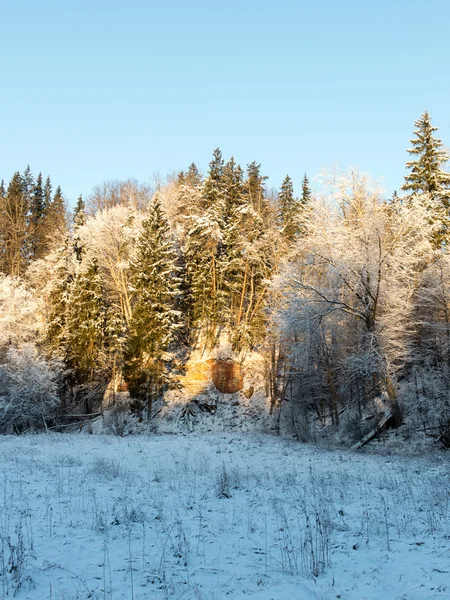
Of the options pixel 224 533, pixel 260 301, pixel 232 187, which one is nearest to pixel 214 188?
pixel 232 187

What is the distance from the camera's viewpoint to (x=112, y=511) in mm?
8602

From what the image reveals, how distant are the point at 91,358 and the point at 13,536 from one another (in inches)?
1162

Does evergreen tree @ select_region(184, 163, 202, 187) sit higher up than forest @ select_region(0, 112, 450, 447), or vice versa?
evergreen tree @ select_region(184, 163, 202, 187)

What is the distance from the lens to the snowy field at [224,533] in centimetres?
534

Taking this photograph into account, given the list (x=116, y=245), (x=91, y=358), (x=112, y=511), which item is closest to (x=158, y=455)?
(x=112, y=511)

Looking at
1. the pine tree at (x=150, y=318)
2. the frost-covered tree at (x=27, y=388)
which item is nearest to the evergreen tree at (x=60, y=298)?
the frost-covered tree at (x=27, y=388)

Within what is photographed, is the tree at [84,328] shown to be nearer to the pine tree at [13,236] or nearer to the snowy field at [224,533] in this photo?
the pine tree at [13,236]

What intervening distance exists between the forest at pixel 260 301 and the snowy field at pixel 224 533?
920 centimetres

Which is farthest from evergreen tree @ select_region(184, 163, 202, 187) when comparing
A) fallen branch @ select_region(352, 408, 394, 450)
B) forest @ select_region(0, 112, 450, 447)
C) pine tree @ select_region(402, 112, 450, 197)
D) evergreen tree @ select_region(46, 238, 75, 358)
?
fallen branch @ select_region(352, 408, 394, 450)

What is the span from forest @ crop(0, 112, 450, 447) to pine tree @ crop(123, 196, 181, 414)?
0.11 meters

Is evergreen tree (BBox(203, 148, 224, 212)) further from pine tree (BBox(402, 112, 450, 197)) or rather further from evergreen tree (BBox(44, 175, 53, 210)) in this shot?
evergreen tree (BBox(44, 175, 53, 210))

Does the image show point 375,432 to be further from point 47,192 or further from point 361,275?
point 47,192

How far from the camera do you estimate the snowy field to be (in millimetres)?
5336

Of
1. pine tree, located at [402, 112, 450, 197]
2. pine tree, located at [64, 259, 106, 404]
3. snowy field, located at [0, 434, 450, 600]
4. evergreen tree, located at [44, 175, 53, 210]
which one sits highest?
evergreen tree, located at [44, 175, 53, 210]
